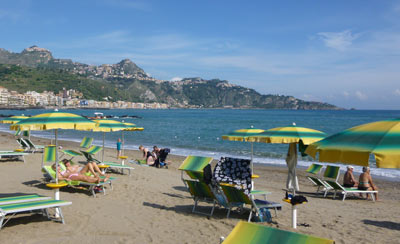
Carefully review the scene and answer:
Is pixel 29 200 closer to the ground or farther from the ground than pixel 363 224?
farther from the ground

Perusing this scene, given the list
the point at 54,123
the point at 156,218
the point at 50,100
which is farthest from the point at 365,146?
the point at 50,100

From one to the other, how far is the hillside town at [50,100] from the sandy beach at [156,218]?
13404cm

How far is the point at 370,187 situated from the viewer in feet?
33.3

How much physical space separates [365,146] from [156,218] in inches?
176

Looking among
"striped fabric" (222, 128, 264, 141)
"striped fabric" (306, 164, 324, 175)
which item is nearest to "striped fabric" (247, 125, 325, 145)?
"striped fabric" (222, 128, 264, 141)

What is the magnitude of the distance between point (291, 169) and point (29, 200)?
647 centimetres

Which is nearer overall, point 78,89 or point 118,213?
point 118,213

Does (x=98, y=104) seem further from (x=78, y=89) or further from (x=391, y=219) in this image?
(x=391, y=219)

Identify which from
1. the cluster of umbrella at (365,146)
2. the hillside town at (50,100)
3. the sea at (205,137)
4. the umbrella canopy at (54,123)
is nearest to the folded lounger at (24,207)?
the umbrella canopy at (54,123)

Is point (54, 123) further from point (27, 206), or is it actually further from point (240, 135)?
point (240, 135)

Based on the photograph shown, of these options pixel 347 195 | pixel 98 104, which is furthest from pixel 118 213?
pixel 98 104

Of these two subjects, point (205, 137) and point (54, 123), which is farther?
point (205, 137)

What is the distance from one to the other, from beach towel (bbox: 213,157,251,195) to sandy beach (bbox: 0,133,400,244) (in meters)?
0.66

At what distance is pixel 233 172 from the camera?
7.30 meters
